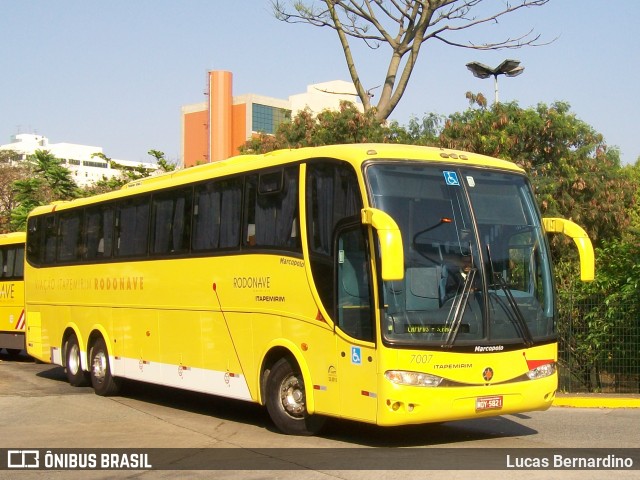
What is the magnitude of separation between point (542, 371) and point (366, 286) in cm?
233

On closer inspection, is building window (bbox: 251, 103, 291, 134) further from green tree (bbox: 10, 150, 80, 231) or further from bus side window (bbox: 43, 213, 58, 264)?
bus side window (bbox: 43, 213, 58, 264)

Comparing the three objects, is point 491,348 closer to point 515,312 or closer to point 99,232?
point 515,312

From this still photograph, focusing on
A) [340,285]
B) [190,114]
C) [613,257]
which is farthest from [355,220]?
[190,114]

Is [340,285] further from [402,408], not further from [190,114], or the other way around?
[190,114]

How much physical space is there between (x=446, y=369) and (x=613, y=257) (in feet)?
29.2

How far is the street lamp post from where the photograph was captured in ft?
90.9

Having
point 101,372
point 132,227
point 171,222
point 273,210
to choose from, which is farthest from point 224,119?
point 273,210

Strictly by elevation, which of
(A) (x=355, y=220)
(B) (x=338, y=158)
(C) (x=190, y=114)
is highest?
(C) (x=190, y=114)

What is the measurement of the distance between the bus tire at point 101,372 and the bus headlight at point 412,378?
25.9 feet

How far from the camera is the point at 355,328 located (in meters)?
10.0

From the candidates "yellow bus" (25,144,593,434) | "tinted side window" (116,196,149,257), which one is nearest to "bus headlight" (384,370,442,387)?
"yellow bus" (25,144,593,434)

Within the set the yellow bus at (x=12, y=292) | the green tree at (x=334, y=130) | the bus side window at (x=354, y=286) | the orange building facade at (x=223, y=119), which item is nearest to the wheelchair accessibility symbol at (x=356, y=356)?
the bus side window at (x=354, y=286)

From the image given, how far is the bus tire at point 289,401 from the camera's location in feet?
36.3

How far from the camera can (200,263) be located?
521 inches
